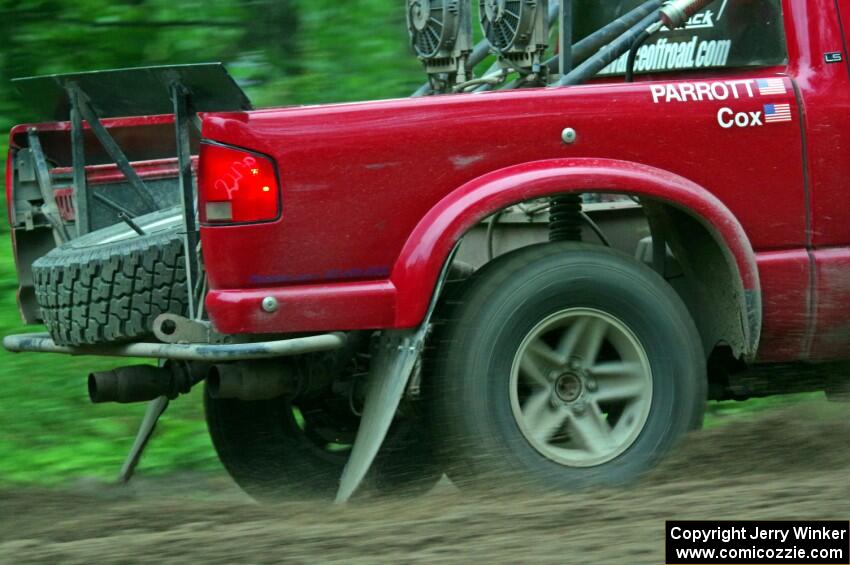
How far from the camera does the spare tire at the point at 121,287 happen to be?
4516 mm

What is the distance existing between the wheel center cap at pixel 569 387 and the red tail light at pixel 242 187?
1.08 m

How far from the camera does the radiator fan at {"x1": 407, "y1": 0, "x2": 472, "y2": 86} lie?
5234 millimetres

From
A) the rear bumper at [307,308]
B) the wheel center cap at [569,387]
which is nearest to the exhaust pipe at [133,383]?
the rear bumper at [307,308]

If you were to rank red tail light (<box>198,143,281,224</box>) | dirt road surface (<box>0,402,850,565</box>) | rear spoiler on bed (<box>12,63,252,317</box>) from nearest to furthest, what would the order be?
dirt road surface (<box>0,402,850,565</box>)
red tail light (<box>198,143,281,224</box>)
rear spoiler on bed (<box>12,63,252,317</box>)

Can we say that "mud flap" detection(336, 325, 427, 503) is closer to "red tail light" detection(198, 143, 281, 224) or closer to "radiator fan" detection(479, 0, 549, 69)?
"red tail light" detection(198, 143, 281, 224)

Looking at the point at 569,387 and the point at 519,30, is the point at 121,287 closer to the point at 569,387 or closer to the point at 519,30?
the point at 569,387

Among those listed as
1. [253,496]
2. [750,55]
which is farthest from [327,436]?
[750,55]

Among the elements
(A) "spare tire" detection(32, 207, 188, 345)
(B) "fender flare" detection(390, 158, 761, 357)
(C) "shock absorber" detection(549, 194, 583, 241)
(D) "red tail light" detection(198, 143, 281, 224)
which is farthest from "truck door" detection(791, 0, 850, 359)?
(A) "spare tire" detection(32, 207, 188, 345)

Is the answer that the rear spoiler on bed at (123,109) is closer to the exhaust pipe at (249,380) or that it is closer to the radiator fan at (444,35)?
the exhaust pipe at (249,380)

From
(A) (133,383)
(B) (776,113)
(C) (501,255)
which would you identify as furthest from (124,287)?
(B) (776,113)

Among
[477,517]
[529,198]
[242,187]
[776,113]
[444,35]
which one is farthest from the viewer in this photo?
[444,35]

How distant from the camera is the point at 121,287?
451 centimetres

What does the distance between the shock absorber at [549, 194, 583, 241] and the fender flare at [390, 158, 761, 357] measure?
39 cm

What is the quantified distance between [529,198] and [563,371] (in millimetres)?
590
